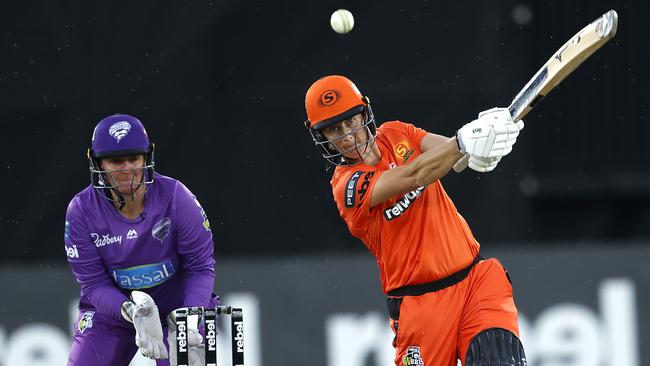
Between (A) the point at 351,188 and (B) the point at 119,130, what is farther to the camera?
(B) the point at 119,130

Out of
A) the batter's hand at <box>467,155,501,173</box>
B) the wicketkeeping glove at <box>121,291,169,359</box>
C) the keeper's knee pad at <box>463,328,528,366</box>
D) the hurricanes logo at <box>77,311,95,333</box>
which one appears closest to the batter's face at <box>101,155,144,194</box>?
the wicketkeeping glove at <box>121,291,169,359</box>

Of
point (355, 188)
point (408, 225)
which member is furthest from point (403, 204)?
point (355, 188)

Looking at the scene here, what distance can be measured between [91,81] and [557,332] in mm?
3425

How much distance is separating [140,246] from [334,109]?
3.78ft

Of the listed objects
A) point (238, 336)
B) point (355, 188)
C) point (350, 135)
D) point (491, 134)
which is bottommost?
point (238, 336)

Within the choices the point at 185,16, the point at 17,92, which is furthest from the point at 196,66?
the point at 17,92

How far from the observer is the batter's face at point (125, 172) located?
6.66 meters

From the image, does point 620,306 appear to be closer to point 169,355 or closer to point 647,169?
point 647,169

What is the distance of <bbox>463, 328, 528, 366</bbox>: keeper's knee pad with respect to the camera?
20.6ft

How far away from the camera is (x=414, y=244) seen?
6.57m

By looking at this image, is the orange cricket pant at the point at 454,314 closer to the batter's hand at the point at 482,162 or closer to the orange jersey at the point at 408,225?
the orange jersey at the point at 408,225

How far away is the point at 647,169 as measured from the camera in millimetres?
9406

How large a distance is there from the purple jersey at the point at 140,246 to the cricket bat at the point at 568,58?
5.72 feet

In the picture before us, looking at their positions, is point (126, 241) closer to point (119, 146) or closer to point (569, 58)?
point (119, 146)
